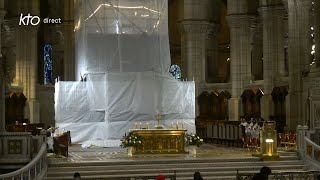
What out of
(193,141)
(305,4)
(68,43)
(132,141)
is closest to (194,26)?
(68,43)

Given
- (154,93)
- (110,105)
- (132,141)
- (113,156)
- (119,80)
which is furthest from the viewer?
(154,93)

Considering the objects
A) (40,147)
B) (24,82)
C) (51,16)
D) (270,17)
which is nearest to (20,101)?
(24,82)

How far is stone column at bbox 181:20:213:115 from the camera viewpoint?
42.4m

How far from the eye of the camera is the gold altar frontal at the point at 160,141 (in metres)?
25.4

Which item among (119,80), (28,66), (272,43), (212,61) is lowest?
(119,80)

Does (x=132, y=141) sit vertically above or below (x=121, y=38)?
below

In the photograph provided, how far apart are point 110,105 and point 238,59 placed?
38.8 feet

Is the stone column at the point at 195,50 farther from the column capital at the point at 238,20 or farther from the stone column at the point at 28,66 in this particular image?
the stone column at the point at 28,66

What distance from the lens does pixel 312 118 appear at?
27.2 meters

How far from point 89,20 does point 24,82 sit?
396 inches

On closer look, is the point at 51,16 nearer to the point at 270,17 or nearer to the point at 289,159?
the point at 270,17

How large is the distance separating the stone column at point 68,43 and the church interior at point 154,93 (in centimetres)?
8

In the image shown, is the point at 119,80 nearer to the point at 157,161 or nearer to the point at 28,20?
the point at 157,161

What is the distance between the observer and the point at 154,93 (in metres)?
31.6
